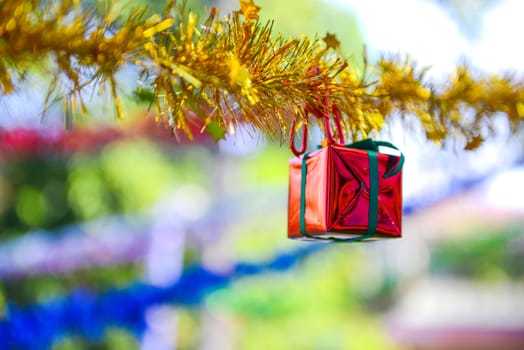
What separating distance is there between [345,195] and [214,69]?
13 centimetres

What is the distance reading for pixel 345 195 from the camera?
0.40 m

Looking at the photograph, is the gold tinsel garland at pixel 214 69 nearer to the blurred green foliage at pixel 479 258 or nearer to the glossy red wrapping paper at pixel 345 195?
the glossy red wrapping paper at pixel 345 195

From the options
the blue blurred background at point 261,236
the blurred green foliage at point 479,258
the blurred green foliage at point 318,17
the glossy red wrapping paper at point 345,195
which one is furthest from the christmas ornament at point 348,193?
the blurred green foliage at point 479,258

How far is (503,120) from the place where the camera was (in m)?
0.52

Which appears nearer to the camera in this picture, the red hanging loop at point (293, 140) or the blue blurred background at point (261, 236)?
the red hanging loop at point (293, 140)

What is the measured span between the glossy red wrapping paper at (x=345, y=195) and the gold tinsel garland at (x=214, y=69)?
3 cm

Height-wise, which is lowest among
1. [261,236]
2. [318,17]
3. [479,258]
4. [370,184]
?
[479,258]

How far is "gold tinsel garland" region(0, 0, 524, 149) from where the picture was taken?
0.30 metres

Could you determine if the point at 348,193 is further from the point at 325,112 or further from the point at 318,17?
the point at 318,17

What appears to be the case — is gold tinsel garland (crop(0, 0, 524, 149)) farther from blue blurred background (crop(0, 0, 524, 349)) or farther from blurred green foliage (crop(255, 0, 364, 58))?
blurred green foliage (crop(255, 0, 364, 58))

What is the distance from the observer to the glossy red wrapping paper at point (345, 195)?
1.31ft

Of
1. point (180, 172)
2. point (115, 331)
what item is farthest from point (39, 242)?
point (180, 172)

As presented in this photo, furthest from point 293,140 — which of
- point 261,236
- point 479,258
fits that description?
point 479,258

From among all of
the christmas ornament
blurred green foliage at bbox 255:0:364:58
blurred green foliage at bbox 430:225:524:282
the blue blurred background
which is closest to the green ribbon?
the christmas ornament
